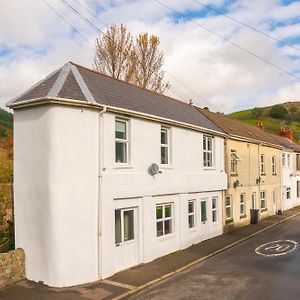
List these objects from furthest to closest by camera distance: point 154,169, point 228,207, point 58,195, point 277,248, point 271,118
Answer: point 271,118 → point 228,207 → point 277,248 → point 154,169 → point 58,195

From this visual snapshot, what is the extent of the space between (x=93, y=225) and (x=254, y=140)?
685 inches

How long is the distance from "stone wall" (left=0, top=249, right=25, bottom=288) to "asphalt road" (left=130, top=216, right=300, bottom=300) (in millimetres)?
3630

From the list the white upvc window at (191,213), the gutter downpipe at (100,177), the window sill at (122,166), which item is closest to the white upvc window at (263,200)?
the white upvc window at (191,213)

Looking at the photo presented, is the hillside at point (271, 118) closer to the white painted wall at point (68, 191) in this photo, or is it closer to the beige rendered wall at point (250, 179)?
the beige rendered wall at point (250, 179)

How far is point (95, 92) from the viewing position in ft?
43.3

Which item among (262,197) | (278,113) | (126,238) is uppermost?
(278,113)

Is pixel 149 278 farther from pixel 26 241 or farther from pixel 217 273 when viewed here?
pixel 26 241

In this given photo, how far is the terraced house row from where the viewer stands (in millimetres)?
11555

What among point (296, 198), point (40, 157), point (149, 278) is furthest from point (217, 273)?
point (296, 198)

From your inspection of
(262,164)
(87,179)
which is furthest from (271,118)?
(87,179)

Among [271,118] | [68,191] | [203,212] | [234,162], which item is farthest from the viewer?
[271,118]

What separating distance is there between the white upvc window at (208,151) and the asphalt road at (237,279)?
4762mm

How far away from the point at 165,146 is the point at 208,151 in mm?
4653

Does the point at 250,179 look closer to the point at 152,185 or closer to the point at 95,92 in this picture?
the point at 152,185
